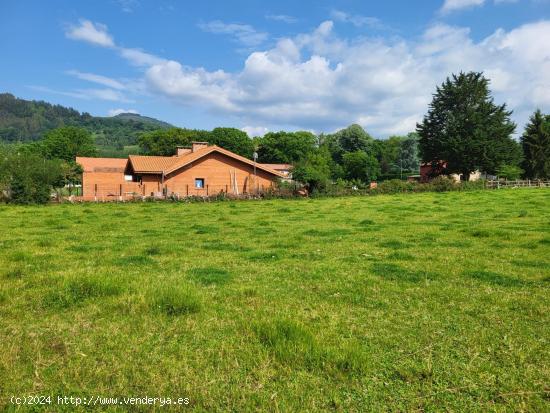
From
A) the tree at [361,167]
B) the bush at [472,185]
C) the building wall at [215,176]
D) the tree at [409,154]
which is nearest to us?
the building wall at [215,176]

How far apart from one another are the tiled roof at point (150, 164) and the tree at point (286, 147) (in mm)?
61459

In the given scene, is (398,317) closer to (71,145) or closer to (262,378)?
(262,378)

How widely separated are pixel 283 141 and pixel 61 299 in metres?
100

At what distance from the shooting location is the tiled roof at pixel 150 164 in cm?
3951

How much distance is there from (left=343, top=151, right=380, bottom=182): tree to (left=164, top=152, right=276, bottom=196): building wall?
46.2 m

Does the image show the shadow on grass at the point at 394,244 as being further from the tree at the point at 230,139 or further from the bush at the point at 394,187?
the tree at the point at 230,139

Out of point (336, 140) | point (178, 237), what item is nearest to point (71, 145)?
point (336, 140)

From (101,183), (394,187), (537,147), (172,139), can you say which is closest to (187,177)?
(101,183)

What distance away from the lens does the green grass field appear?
3.46m

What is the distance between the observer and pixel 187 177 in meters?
41.7

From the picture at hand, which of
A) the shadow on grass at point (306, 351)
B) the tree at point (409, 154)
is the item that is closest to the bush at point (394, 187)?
the shadow on grass at point (306, 351)

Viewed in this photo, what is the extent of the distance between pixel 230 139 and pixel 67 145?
1473 inches

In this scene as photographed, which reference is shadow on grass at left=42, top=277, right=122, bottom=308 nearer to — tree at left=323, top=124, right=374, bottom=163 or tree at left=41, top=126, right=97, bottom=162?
tree at left=41, top=126, right=97, bottom=162

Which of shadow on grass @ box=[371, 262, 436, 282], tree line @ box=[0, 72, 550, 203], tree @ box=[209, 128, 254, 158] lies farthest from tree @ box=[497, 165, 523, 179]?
shadow on grass @ box=[371, 262, 436, 282]
